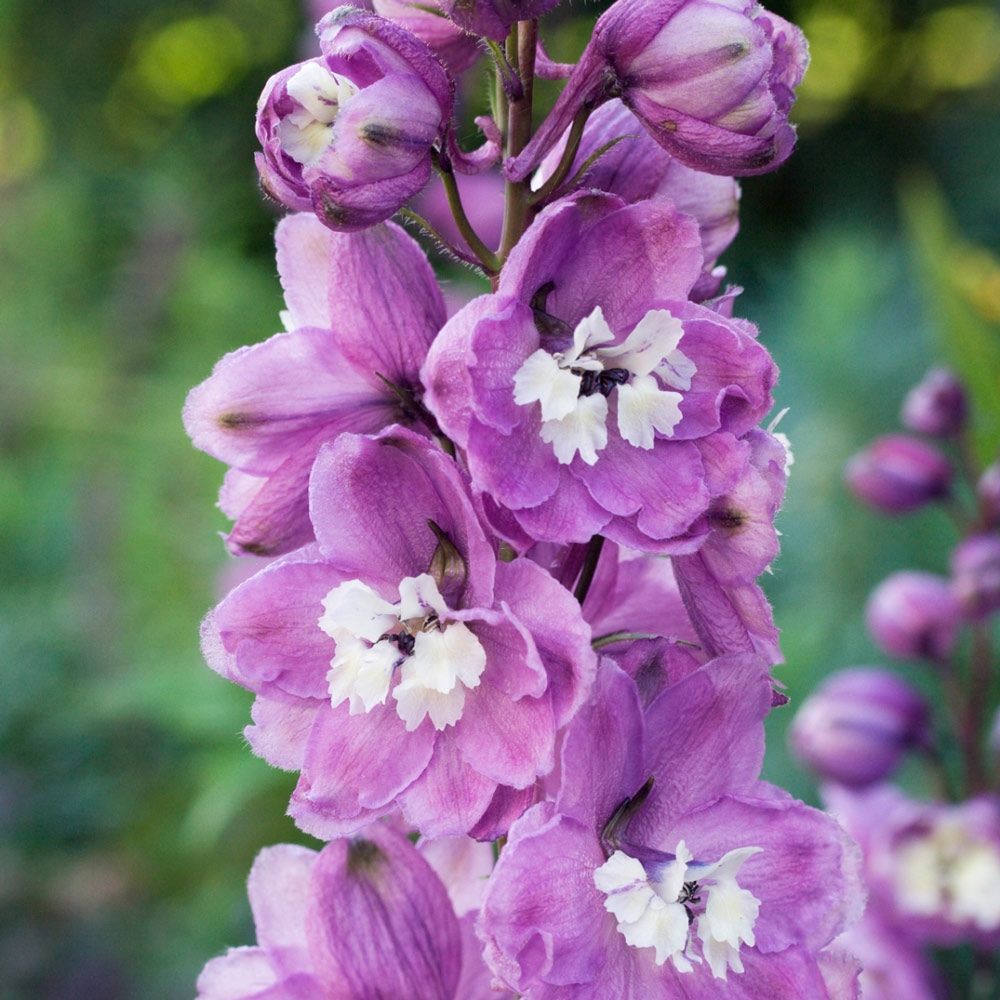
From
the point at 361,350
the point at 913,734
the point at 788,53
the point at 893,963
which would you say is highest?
the point at 788,53

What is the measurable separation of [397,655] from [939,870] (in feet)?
2.58

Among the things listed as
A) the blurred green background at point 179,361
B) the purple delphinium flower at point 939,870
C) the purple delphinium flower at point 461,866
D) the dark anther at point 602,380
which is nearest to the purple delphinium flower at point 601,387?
the dark anther at point 602,380

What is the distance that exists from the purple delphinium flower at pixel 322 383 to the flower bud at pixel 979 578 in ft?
2.50

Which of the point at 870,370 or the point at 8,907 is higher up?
the point at 870,370

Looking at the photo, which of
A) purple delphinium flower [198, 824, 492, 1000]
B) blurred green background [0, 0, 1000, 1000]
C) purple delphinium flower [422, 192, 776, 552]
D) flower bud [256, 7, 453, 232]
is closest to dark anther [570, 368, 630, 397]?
purple delphinium flower [422, 192, 776, 552]

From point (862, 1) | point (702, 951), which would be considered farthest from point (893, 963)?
point (862, 1)

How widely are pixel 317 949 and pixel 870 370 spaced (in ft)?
6.25

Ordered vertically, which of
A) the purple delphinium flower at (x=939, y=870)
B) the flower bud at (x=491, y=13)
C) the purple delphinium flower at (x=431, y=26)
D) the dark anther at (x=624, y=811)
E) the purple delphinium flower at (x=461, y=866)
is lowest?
the purple delphinium flower at (x=939, y=870)

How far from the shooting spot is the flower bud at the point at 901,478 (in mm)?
1321

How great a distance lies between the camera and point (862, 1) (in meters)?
3.90

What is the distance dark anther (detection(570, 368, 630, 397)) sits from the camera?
57 centimetres

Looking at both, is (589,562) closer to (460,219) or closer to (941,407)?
(460,219)

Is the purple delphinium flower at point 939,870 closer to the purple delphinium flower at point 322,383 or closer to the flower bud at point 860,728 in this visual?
the flower bud at point 860,728

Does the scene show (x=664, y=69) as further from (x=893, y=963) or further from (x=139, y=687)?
(x=139, y=687)
